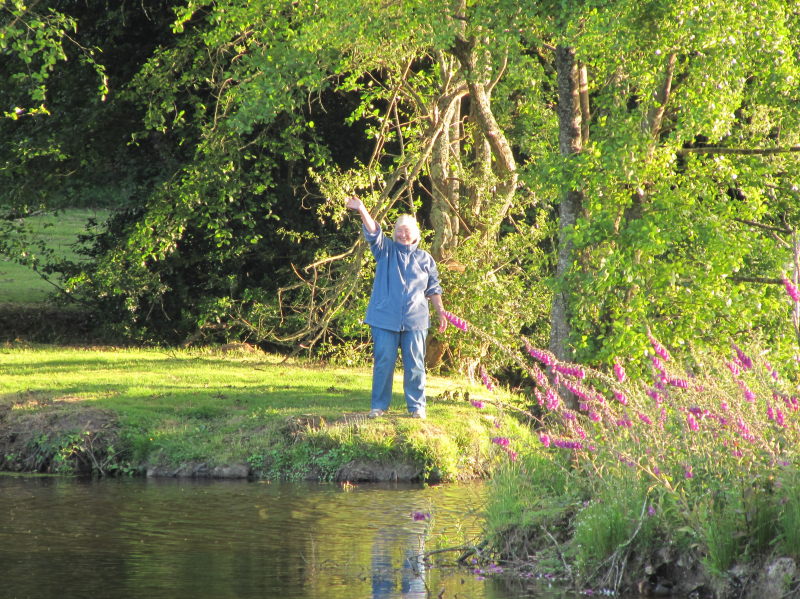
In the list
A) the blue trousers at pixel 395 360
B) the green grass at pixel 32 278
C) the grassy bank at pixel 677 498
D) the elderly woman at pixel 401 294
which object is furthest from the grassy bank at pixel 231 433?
the green grass at pixel 32 278

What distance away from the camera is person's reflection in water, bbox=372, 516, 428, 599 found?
726cm

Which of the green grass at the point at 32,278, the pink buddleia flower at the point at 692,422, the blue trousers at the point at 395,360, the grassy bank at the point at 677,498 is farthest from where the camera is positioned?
the green grass at the point at 32,278

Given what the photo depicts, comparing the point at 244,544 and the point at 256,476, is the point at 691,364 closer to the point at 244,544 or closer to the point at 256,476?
the point at 244,544

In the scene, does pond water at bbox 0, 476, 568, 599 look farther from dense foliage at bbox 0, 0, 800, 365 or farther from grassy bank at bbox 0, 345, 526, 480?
dense foliage at bbox 0, 0, 800, 365

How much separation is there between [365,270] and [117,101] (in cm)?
498

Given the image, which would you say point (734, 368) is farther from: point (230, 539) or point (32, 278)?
point (32, 278)

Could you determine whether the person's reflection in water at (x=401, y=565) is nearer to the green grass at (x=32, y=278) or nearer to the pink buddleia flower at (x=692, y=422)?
the pink buddleia flower at (x=692, y=422)

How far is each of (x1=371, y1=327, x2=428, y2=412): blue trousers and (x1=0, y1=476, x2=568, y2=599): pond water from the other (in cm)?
123

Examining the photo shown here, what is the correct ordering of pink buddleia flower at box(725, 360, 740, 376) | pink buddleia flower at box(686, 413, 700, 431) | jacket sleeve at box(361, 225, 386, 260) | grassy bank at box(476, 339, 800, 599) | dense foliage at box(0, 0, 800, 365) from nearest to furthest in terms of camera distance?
grassy bank at box(476, 339, 800, 599)
pink buddleia flower at box(686, 413, 700, 431)
pink buddleia flower at box(725, 360, 740, 376)
dense foliage at box(0, 0, 800, 365)
jacket sleeve at box(361, 225, 386, 260)

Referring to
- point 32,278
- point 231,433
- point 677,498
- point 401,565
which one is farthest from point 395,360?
point 32,278

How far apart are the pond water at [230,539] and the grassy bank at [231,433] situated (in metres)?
0.44

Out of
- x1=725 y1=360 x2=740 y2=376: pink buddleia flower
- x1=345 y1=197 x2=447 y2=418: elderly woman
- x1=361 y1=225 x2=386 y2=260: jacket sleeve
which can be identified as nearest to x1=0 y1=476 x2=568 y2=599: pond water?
x1=345 y1=197 x2=447 y2=418: elderly woman

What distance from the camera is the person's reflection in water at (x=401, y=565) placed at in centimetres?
726

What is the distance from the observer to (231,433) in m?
12.7
